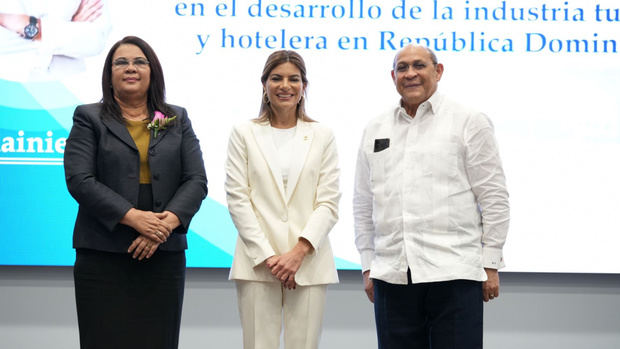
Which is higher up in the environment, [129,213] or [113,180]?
[113,180]

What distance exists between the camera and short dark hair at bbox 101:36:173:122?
255cm

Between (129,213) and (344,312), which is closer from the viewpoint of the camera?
(129,213)

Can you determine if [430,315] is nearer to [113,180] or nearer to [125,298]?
[125,298]

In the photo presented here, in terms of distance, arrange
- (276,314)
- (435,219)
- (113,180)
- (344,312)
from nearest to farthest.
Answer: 1. (435,219)
2. (113,180)
3. (276,314)
4. (344,312)

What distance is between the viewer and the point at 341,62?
3.85 meters

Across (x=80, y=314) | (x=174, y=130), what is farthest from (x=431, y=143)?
(x=80, y=314)

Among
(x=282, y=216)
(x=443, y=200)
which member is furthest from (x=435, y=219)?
(x=282, y=216)

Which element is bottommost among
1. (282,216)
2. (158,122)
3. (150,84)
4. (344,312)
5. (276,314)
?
(344,312)

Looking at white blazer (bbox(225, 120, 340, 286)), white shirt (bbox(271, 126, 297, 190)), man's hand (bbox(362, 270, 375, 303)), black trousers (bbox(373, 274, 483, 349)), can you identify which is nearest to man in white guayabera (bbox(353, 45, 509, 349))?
black trousers (bbox(373, 274, 483, 349))

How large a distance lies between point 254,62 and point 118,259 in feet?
5.76

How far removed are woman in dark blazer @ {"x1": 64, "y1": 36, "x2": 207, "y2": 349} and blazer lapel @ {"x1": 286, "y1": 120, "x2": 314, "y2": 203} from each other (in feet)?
1.11

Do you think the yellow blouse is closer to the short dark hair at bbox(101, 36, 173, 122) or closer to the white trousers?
the short dark hair at bbox(101, 36, 173, 122)

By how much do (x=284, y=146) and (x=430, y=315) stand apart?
85 centimetres

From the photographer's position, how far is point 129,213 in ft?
7.70
